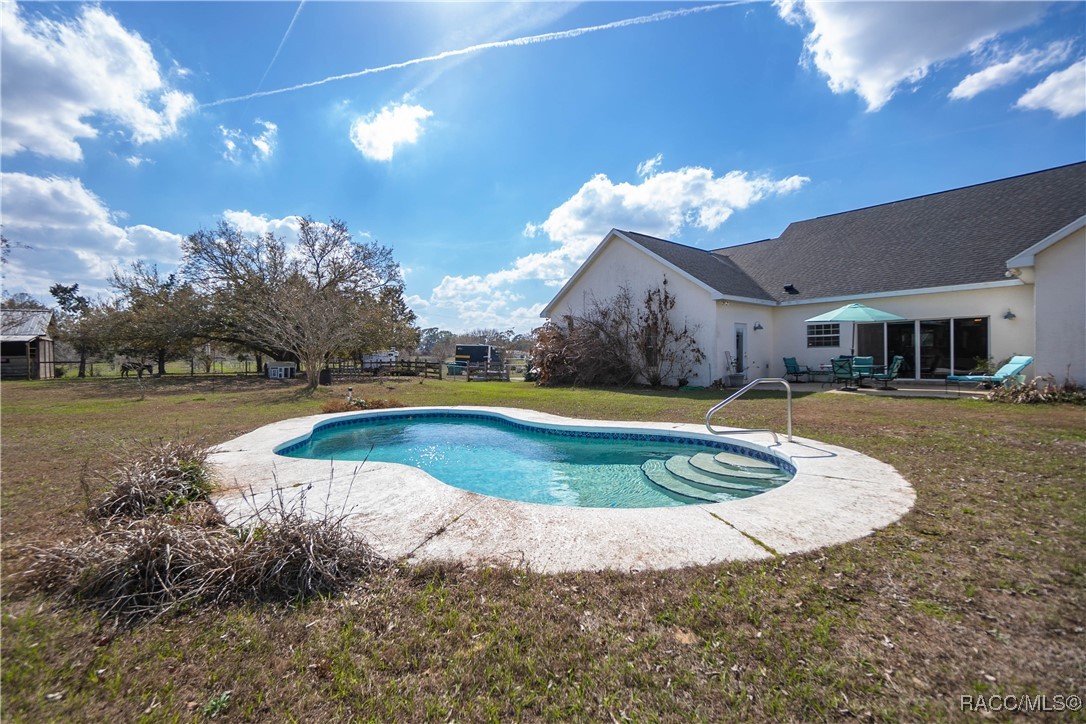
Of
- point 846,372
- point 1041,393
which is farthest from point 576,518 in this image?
point 846,372

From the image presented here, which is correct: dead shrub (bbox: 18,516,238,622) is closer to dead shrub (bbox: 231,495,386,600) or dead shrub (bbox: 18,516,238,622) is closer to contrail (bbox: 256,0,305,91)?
Answer: dead shrub (bbox: 231,495,386,600)

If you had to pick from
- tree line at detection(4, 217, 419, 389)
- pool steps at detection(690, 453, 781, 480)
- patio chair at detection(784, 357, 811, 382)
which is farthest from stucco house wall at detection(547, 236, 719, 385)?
tree line at detection(4, 217, 419, 389)

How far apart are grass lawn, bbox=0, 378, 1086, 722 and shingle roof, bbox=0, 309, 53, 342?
3301 cm

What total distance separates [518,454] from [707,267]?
13279 mm

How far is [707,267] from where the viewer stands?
17.4 metres

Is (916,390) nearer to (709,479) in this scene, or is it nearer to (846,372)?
(846,372)

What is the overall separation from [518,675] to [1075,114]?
63.3 ft

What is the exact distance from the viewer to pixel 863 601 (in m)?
2.49

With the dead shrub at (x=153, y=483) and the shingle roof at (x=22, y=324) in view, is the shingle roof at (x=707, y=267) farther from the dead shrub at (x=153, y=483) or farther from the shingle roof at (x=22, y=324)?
the shingle roof at (x=22, y=324)

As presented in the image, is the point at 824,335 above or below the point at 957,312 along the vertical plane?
below

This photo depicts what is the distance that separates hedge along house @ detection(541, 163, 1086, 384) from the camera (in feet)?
34.1

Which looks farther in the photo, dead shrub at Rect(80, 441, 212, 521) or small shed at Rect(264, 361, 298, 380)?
small shed at Rect(264, 361, 298, 380)

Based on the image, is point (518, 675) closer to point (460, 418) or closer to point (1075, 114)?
point (460, 418)

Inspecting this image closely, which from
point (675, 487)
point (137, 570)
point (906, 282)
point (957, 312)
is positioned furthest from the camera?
point (906, 282)
